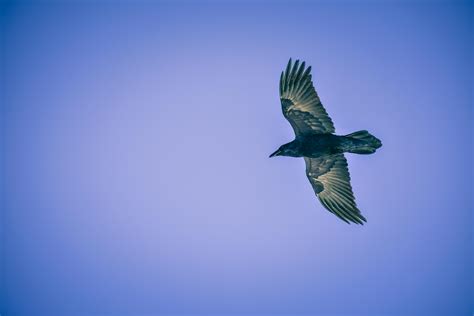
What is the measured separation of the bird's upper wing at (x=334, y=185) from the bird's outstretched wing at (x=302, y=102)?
2.76 feet

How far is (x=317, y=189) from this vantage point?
8812mm

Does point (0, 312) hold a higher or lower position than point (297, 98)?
lower

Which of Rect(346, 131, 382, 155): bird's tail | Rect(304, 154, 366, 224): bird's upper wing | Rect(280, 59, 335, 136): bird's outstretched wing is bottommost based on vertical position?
Rect(304, 154, 366, 224): bird's upper wing

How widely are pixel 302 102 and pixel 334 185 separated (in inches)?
80.5

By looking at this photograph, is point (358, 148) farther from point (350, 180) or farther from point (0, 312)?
point (0, 312)

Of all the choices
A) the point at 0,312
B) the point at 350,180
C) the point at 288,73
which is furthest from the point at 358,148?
the point at 0,312

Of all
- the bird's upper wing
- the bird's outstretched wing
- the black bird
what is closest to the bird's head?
the black bird

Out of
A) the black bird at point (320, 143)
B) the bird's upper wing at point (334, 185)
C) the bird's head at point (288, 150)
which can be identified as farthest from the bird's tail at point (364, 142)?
the bird's head at point (288, 150)

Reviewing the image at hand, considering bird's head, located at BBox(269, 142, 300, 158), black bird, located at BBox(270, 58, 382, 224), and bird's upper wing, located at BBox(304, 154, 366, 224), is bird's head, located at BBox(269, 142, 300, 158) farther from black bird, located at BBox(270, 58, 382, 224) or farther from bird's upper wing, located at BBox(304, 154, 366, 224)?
bird's upper wing, located at BBox(304, 154, 366, 224)

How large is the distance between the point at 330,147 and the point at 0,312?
2915 centimetres

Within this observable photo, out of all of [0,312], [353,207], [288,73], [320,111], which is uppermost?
[288,73]

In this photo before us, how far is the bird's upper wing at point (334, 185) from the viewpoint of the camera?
8.30 m

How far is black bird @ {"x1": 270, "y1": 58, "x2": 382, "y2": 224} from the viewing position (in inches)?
301

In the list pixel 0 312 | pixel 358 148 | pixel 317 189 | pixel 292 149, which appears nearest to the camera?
pixel 358 148
